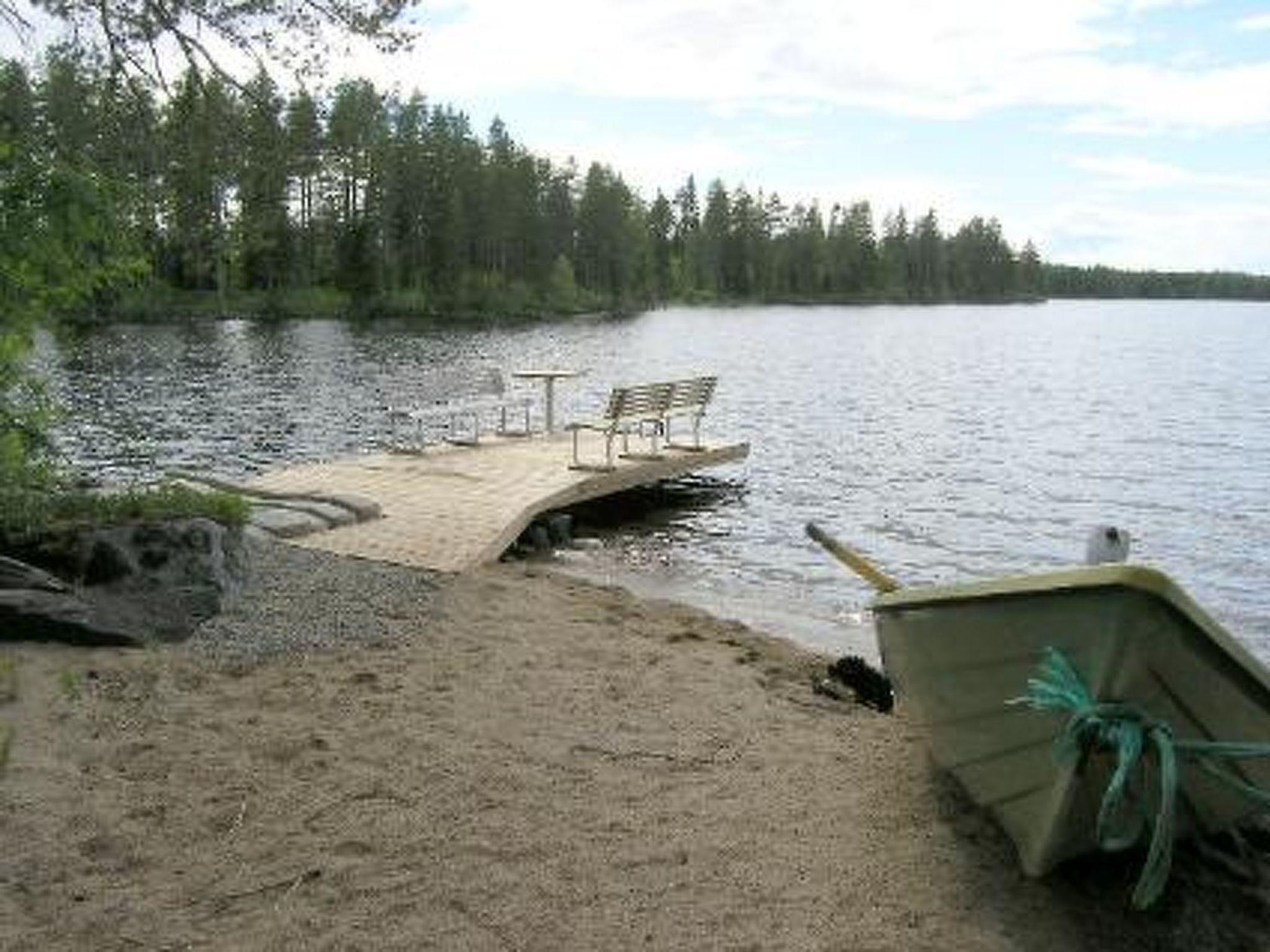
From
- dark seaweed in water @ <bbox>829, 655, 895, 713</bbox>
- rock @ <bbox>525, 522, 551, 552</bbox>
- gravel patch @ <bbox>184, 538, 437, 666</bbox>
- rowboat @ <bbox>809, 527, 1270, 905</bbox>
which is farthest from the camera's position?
rock @ <bbox>525, 522, 551, 552</bbox>

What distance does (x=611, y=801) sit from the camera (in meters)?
5.81

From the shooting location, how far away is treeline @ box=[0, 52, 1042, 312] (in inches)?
390

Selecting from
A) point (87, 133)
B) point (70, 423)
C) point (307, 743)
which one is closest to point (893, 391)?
point (70, 423)

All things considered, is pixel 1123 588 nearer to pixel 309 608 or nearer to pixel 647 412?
pixel 309 608

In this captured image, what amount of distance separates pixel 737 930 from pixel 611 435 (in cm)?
1119

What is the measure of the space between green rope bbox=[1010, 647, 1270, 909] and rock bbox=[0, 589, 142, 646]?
531 centimetres

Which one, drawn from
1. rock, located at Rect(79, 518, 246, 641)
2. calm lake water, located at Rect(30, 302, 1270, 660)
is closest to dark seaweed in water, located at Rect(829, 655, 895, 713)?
calm lake water, located at Rect(30, 302, 1270, 660)

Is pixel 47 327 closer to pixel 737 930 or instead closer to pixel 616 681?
pixel 616 681

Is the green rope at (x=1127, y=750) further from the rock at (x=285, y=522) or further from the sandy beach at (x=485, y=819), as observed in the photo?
the rock at (x=285, y=522)

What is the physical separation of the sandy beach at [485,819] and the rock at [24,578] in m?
0.53

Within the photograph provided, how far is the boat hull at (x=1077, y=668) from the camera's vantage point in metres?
4.60

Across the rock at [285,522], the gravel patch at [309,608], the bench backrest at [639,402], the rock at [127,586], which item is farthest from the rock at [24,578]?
the bench backrest at [639,402]

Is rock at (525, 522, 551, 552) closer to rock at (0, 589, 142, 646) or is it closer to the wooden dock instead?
the wooden dock

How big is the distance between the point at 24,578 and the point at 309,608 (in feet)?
6.02
